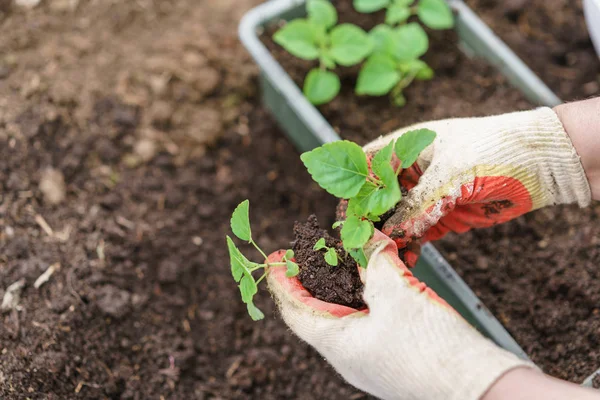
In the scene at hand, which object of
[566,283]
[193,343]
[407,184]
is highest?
[407,184]

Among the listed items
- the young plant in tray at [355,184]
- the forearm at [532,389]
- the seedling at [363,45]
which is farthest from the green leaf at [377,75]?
the forearm at [532,389]

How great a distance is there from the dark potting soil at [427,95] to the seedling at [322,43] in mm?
111

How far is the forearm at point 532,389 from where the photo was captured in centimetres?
105

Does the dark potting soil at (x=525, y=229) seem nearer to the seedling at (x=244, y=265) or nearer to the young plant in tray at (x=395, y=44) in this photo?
the young plant in tray at (x=395, y=44)

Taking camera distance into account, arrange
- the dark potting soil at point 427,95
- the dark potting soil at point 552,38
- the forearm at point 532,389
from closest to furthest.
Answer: the forearm at point 532,389 → the dark potting soil at point 427,95 → the dark potting soil at point 552,38

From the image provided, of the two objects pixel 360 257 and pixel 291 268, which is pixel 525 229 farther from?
pixel 291 268

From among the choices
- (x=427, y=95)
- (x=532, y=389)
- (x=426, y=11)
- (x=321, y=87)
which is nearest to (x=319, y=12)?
(x=321, y=87)

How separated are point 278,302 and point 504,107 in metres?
1.25

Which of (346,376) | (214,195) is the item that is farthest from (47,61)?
(346,376)

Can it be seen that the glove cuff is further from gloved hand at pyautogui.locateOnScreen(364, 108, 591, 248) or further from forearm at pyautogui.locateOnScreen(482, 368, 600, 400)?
forearm at pyautogui.locateOnScreen(482, 368, 600, 400)

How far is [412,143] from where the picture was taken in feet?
3.91

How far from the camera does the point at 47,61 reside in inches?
86.7

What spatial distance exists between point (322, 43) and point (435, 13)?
435mm

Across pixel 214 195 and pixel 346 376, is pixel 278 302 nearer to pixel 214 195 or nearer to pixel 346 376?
pixel 346 376
